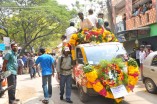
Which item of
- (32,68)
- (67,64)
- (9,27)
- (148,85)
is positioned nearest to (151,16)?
(32,68)

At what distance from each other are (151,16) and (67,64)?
39.6ft

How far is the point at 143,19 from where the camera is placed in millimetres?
21844

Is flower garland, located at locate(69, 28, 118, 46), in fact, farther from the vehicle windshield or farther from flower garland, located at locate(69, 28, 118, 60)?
the vehicle windshield

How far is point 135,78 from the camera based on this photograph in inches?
349

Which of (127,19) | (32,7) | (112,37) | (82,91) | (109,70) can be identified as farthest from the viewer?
(32,7)

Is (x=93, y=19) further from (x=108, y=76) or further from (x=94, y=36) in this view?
(x=108, y=76)

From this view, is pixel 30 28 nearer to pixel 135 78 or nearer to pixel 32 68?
pixel 32 68

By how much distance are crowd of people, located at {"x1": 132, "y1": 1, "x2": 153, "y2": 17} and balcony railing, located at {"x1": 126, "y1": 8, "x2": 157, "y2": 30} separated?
0.39m

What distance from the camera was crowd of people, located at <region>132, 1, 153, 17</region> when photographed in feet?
71.1

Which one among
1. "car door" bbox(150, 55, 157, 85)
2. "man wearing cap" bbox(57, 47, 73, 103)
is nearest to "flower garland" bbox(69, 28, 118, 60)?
"man wearing cap" bbox(57, 47, 73, 103)

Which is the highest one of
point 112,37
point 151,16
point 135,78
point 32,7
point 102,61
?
point 32,7

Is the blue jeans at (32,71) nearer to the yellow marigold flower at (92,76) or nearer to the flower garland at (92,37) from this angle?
the flower garland at (92,37)

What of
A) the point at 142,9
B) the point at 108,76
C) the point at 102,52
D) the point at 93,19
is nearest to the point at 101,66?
the point at 108,76

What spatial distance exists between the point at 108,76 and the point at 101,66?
1.25 ft
